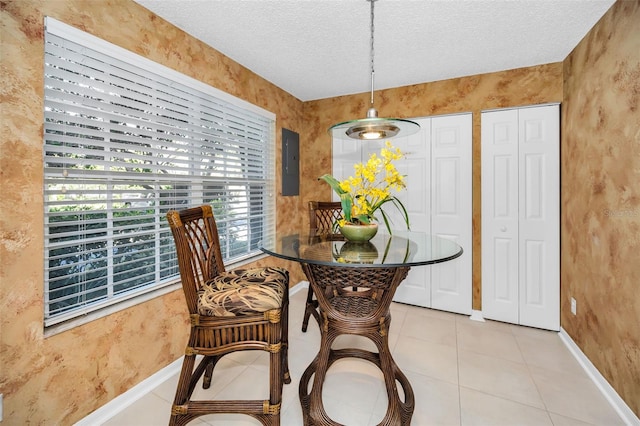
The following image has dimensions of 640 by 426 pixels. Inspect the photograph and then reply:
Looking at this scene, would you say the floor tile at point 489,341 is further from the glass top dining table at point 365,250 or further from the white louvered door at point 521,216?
the glass top dining table at point 365,250

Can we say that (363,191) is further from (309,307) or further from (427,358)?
(427,358)

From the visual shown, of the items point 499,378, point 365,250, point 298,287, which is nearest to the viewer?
point 365,250

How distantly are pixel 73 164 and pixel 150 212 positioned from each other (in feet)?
1.64

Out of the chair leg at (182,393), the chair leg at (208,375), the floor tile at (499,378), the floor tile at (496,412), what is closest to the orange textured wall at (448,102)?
the floor tile at (499,378)

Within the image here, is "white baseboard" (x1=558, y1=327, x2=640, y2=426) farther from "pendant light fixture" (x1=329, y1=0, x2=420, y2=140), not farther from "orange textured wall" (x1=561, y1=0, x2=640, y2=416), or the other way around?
"pendant light fixture" (x1=329, y1=0, x2=420, y2=140)

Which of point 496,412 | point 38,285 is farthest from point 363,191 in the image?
point 38,285

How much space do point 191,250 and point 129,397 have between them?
105cm

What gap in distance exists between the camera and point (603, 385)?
1.75 meters

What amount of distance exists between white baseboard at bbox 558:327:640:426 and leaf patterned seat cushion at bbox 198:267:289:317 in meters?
1.99

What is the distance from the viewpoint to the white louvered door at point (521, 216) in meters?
2.53

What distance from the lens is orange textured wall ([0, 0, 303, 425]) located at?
1.21 m

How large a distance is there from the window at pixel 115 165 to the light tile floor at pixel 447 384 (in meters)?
0.79

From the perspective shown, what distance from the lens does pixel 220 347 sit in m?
1.32

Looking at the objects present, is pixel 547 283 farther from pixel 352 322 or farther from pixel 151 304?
pixel 151 304
